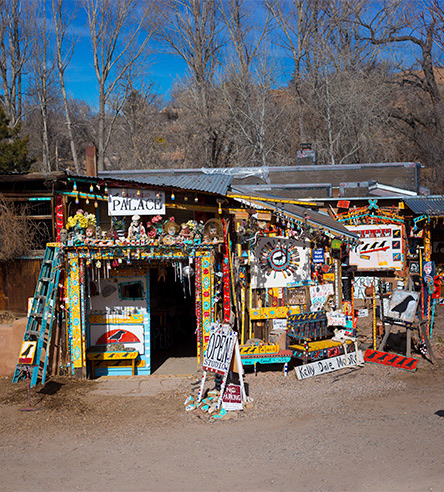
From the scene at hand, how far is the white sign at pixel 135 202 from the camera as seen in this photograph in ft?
34.4

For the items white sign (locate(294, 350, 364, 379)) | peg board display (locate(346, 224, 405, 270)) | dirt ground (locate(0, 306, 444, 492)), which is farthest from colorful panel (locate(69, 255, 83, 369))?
peg board display (locate(346, 224, 405, 270))

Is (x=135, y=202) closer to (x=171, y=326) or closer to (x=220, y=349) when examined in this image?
(x=220, y=349)

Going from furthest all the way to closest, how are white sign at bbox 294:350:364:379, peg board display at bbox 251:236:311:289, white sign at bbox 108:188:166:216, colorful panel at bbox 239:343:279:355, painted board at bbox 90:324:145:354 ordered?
peg board display at bbox 251:236:311:289 → painted board at bbox 90:324:145:354 → colorful panel at bbox 239:343:279:355 → white sign at bbox 294:350:364:379 → white sign at bbox 108:188:166:216

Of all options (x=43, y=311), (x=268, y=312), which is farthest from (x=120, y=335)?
(x=268, y=312)

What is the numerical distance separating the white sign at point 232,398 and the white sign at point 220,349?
0.34m

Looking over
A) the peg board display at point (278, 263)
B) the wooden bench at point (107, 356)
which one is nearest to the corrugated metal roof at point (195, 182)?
the peg board display at point (278, 263)

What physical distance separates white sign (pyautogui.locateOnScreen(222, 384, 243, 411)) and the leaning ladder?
11.7 feet

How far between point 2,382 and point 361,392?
7138 millimetres

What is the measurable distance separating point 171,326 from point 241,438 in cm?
644

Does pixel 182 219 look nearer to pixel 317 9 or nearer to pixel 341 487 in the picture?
pixel 341 487

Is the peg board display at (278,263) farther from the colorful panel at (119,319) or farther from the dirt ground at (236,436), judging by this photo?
the colorful panel at (119,319)

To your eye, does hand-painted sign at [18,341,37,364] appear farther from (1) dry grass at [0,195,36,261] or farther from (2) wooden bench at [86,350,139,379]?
(1) dry grass at [0,195,36,261]

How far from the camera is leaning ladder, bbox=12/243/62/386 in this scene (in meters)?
9.88

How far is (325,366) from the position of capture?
35.8 feet
